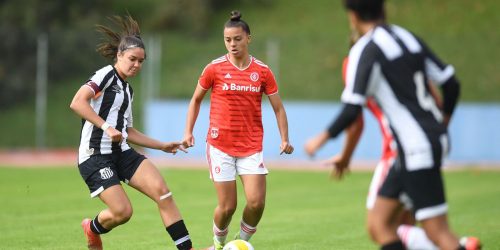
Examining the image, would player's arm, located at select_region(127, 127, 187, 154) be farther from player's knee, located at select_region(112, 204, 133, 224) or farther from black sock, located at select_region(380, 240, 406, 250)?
black sock, located at select_region(380, 240, 406, 250)

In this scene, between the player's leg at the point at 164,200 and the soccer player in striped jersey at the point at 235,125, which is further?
the soccer player in striped jersey at the point at 235,125

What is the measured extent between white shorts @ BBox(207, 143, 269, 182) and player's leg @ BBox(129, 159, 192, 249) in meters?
0.67

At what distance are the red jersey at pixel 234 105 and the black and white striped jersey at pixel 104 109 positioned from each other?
868mm

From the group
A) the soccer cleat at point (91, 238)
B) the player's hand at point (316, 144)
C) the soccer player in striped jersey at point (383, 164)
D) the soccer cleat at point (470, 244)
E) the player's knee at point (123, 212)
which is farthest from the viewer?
the soccer cleat at point (91, 238)

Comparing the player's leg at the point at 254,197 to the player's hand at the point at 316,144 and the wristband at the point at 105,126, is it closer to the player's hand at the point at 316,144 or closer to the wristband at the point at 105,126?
the wristband at the point at 105,126

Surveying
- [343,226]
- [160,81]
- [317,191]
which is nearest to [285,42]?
[160,81]

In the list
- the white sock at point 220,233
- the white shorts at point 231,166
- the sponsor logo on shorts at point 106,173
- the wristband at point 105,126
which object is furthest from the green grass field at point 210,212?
the wristband at point 105,126

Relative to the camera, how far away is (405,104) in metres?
5.90

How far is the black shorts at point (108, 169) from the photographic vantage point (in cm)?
834

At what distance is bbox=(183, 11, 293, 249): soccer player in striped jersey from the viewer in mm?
8859

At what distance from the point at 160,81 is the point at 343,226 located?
833 inches

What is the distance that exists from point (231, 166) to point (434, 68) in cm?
330

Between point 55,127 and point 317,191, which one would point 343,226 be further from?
point 55,127

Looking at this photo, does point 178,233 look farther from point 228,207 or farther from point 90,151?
point 90,151
